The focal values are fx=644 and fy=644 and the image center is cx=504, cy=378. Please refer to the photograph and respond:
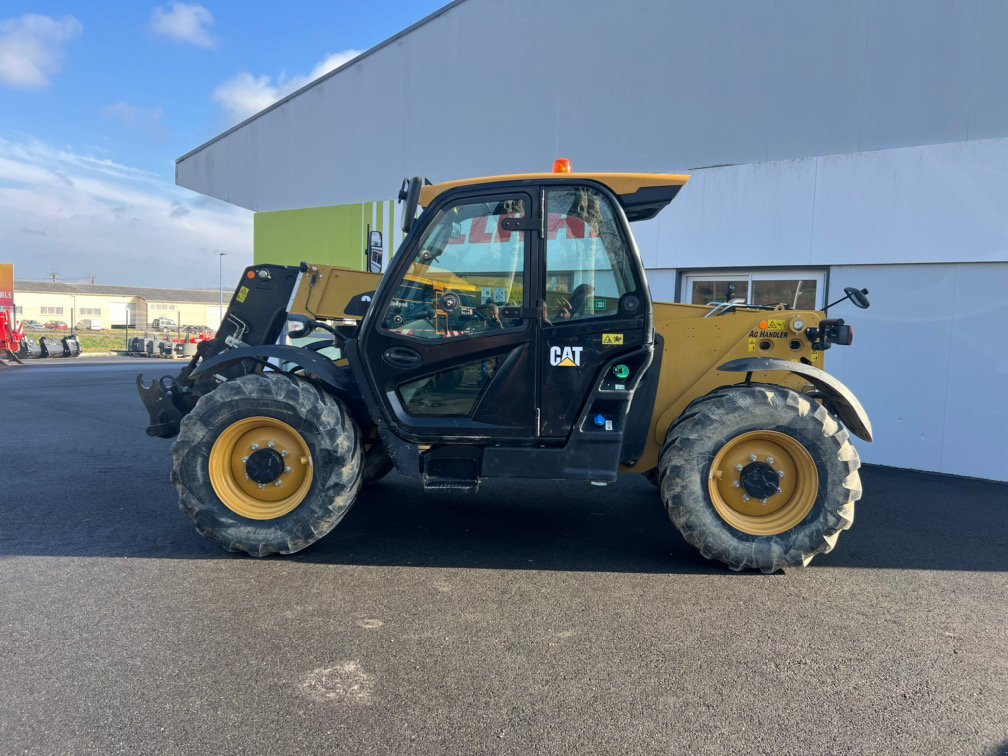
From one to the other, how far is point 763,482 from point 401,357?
7.91ft

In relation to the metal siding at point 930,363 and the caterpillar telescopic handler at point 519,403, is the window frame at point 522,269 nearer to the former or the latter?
the caterpillar telescopic handler at point 519,403

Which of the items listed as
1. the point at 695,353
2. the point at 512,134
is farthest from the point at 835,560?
the point at 512,134

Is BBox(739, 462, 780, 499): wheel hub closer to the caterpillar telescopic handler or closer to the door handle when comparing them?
the caterpillar telescopic handler

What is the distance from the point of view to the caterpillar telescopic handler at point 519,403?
3916mm

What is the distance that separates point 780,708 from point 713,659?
41 centimetres

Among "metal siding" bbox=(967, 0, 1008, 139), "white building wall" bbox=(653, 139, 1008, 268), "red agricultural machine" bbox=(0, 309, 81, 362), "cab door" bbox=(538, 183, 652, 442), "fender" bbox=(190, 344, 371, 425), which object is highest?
"metal siding" bbox=(967, 0, 1008, 139)

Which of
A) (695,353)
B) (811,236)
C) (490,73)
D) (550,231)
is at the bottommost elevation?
(695,353)

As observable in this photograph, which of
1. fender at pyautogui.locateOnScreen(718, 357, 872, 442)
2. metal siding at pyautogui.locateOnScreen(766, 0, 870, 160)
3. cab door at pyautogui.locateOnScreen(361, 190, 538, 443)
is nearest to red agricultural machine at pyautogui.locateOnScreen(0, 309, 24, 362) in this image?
cab door at pyautogui.locateOnScreen(361, 190, 538, 443)

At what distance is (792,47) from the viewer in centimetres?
812

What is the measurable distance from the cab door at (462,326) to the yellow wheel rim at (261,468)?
0.68 m

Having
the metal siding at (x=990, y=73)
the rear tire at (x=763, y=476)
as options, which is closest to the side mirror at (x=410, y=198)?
the rear tire at (x=763, y=476)

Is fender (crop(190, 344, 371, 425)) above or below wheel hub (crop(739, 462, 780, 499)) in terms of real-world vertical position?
above

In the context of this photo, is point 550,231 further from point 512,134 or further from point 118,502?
point 512,134

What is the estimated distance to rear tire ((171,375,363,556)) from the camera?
4016 millimetres
